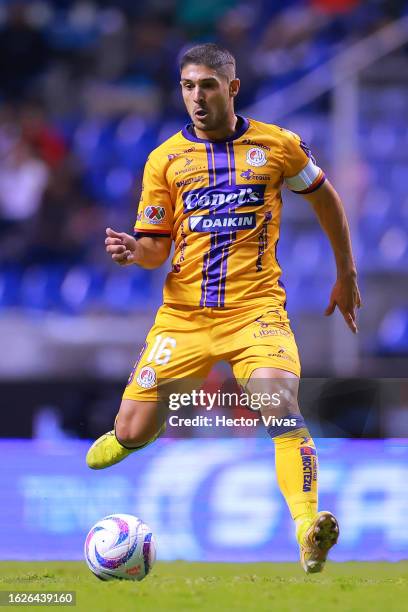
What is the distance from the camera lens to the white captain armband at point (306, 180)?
5457 millimetres

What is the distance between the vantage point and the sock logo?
499 centimetres

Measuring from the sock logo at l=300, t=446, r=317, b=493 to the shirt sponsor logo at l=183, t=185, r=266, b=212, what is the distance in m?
1.06

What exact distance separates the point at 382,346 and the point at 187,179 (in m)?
4.43

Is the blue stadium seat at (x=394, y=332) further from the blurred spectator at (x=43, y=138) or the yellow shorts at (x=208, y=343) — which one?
the yellow shorts at (x=208, y=343)

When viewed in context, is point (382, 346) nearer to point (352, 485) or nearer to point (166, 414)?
point (352, 485)

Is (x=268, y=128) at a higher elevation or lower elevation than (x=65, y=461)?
higher

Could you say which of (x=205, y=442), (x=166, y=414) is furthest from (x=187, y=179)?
(x=205, y=442)

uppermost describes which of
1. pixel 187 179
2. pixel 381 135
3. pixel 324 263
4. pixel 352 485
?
pixel 381 135

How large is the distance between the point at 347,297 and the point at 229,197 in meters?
0.72

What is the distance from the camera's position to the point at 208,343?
534 centimetres

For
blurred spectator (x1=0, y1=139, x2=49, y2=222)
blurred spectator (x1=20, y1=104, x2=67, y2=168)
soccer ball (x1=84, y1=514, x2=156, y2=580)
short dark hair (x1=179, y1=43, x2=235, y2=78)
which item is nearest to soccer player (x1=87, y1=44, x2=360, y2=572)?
short dark hair (x1=179, y1=43, x2=235, y2=78)

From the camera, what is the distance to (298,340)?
9.55m

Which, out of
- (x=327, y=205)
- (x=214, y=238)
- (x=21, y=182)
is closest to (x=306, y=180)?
(x=327, y=205)

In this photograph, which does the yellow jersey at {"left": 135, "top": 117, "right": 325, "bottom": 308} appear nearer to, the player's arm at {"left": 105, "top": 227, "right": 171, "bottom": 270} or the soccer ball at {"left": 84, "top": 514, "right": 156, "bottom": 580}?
the player's arm at {"left": 105, "top": 227, "right": 171, "bottom": 270}
